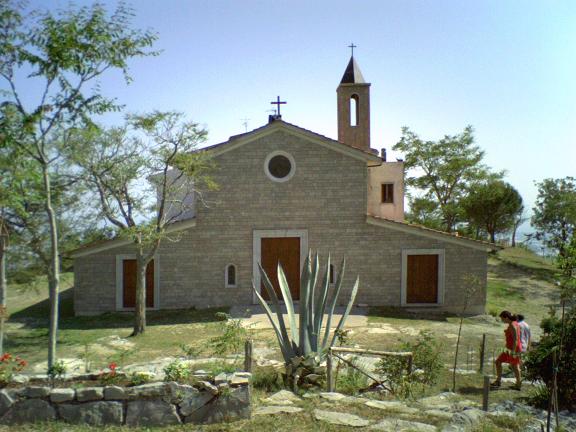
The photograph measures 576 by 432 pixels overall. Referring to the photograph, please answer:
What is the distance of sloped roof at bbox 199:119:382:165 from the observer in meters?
16.6

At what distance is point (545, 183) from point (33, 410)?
31.4 m

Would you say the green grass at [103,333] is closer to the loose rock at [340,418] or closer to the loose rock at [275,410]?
the loose rock at [275,410]

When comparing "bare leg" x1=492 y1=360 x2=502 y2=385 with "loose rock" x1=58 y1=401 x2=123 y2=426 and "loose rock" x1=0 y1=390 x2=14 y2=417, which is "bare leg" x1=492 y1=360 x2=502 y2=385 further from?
"loose rock" x1=0 y1=390 x2=14 y2=417

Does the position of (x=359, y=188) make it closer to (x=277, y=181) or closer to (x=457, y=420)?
(x=277, y=181)

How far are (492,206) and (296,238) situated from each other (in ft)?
78.1

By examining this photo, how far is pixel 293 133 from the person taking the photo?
55.1 ft

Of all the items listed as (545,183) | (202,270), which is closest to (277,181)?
(202,270)

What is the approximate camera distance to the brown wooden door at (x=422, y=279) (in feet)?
55.0

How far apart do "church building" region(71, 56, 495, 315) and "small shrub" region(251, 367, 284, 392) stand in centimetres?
799

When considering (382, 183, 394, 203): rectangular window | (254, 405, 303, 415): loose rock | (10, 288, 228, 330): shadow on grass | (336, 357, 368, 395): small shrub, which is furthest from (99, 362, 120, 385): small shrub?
(382, 183, 394, 203): rectangular window

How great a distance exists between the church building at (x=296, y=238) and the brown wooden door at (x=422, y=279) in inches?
1.4

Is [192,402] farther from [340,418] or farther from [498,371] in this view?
[498,371]

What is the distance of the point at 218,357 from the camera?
414 inches

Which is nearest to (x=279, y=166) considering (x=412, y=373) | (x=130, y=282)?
(x=130, y=282)
